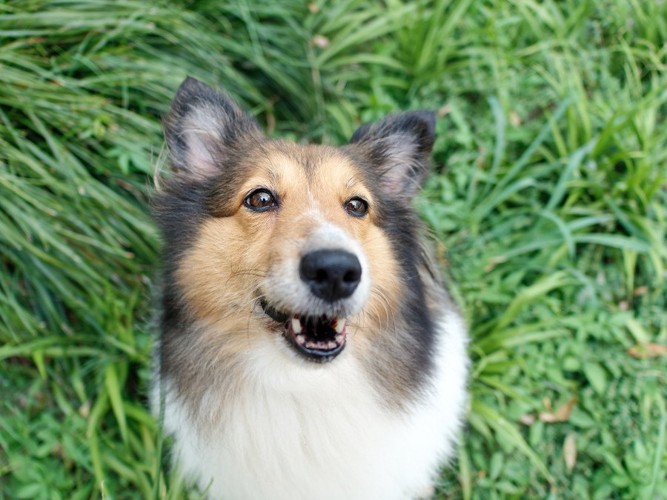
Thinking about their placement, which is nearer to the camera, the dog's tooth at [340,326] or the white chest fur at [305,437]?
the dog's tooth at [340,326]

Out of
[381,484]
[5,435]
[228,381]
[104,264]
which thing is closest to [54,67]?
[104,264]

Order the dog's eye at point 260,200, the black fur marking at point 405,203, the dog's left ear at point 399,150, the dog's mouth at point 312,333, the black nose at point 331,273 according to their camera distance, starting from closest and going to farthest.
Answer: the black nose at point 331,273, the dog's mouth at point 312,333, the dog's eye at point 260,200, the black fur marking at point 405,203, the dog's left ear at point 399,150

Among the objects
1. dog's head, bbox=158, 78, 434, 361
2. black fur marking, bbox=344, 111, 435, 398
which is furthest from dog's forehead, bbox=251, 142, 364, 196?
black fur marking, bbox=344, 111, 435, 398

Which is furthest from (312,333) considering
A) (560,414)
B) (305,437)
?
(560,414)

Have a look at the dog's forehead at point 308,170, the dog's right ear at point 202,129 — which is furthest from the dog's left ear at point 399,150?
the dog's right ear at point 202,129

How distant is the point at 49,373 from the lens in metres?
3.21

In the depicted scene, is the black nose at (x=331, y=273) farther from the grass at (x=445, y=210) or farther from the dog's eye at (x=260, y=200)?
the grass at (x=445, y=210)

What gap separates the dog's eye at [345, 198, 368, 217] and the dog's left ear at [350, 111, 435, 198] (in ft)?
0.83

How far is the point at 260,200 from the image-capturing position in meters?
2.31

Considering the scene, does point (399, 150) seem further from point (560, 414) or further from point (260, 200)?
point (560, 414)

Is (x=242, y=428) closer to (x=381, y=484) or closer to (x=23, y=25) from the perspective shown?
(x=381, y=484)

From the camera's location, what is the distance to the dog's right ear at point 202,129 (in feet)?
8.13

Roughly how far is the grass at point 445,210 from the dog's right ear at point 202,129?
1.00ft

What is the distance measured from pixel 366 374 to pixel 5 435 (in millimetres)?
1808
